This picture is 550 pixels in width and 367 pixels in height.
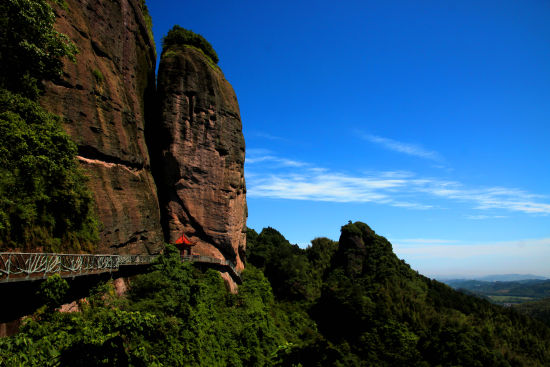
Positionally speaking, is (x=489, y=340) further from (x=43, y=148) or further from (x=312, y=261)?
(x=43, y=148)

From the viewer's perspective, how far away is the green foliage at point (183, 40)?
3281 cm

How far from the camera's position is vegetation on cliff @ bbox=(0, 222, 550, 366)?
11289mm

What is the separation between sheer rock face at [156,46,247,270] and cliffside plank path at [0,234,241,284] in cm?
697

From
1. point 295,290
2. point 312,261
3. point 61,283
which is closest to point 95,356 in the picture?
point 61,283

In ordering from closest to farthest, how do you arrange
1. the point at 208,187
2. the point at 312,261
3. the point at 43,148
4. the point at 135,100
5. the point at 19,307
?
the point at 19,307 < the point at 43,148 < the point at 135,100 < the point at 208,187 < the point at 312,261

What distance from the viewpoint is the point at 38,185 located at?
13109 millimetres

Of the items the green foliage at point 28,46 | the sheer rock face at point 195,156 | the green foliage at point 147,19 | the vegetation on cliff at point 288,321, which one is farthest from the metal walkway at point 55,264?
the green foliage at point 147,19

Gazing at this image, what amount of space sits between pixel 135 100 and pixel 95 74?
17.0 ft

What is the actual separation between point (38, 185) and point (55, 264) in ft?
13.1

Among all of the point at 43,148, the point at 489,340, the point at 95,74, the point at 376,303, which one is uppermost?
the point at 95,74

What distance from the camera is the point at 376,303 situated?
43.0m

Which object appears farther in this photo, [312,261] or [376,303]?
[312,261]

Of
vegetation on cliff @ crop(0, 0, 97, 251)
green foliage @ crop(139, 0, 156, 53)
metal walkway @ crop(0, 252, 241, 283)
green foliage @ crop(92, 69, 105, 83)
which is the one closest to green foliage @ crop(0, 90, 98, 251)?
vegetation on cliff @ crop(0, 0, 97, 251)

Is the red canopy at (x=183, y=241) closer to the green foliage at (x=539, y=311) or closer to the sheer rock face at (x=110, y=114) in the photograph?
the sheer rock face at (x=110, y=114)
